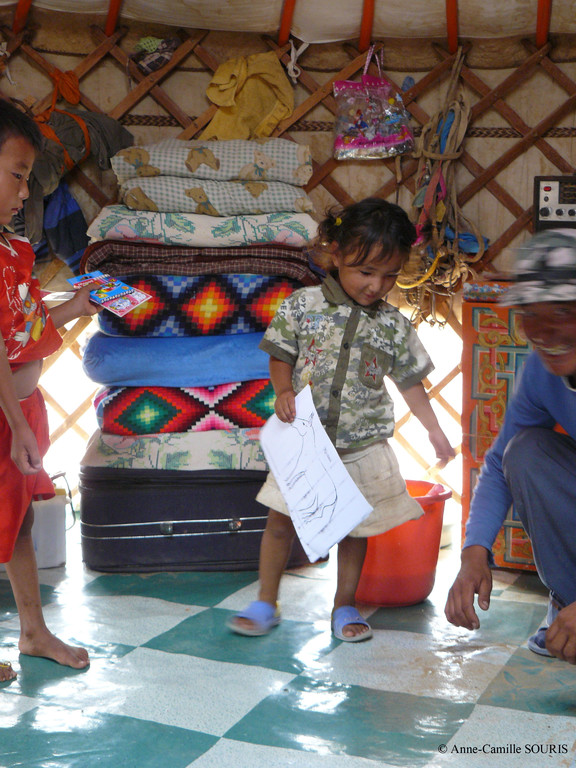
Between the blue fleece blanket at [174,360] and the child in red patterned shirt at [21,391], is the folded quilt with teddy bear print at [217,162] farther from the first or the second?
the child in red patterned shirt at [21,391]

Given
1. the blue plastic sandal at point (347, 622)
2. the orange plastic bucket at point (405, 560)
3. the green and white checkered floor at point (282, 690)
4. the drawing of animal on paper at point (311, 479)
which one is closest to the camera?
the green and white checkered floor at point (282, 690)

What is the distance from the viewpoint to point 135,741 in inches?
45.6

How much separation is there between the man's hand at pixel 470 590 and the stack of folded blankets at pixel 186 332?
34.7 inches

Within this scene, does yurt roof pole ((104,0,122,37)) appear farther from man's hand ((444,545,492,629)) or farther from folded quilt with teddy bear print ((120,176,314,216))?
man's hand ((444,545,492,629))

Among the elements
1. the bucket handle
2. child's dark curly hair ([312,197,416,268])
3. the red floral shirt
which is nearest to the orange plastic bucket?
the bucket handle

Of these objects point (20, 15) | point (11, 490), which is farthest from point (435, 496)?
point (20, 15)

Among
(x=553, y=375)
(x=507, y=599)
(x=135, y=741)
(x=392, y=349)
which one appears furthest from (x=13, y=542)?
(x=507, y=599)

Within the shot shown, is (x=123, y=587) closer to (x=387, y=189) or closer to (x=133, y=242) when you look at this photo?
(x=133, y=242)

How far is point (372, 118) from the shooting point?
2396 mm

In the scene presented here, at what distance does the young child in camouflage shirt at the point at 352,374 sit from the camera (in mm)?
1561

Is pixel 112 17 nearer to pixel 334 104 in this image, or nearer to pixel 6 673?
pixel 334 104

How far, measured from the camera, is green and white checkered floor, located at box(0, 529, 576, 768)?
1129mm

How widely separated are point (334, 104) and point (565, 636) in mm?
1815

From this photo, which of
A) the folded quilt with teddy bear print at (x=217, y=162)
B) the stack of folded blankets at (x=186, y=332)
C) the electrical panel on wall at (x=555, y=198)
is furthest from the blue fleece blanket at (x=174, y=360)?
the electrical panel on wall at (x=555, y=198)
